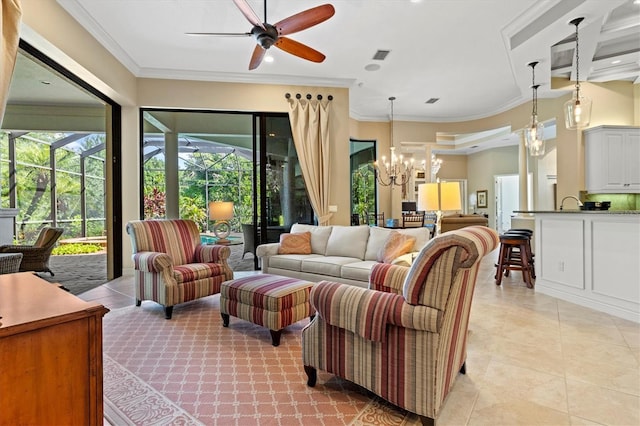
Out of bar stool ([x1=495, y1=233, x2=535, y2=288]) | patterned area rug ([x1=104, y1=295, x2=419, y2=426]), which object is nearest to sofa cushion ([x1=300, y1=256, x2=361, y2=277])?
patterned area rug ([x1=104, y1=295, x2=419, y2=426])

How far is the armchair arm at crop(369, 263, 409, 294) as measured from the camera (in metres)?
2.37

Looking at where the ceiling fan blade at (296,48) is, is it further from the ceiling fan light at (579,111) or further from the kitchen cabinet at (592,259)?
the kitchen cabinet at (592,259)

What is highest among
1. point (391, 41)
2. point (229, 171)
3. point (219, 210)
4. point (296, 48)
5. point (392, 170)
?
A: point (391, 41)

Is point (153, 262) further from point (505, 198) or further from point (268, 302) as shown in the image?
point (505, 198)

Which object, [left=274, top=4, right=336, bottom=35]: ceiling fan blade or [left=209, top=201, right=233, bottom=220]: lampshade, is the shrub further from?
[left=274, top=4, right=336, bottom=35]: ceiling fan blade

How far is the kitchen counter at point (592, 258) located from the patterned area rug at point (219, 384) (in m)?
2.97

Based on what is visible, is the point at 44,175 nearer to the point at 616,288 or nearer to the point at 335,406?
the point at 335,406

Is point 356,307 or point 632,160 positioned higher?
point 632,160

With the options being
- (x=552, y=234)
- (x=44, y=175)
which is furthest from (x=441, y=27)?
(x=44, y=175)

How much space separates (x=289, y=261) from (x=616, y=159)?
227 inches

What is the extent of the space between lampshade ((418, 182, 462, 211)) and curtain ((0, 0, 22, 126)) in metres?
3.05

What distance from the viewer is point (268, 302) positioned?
2.63m

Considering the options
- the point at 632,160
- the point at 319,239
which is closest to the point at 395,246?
the point at 319,239

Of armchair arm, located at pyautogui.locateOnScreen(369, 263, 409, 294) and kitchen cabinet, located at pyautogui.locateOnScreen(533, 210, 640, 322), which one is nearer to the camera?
armchair arm, located at pyautogui.locateOnScreen(369, 263, 409, 294)
